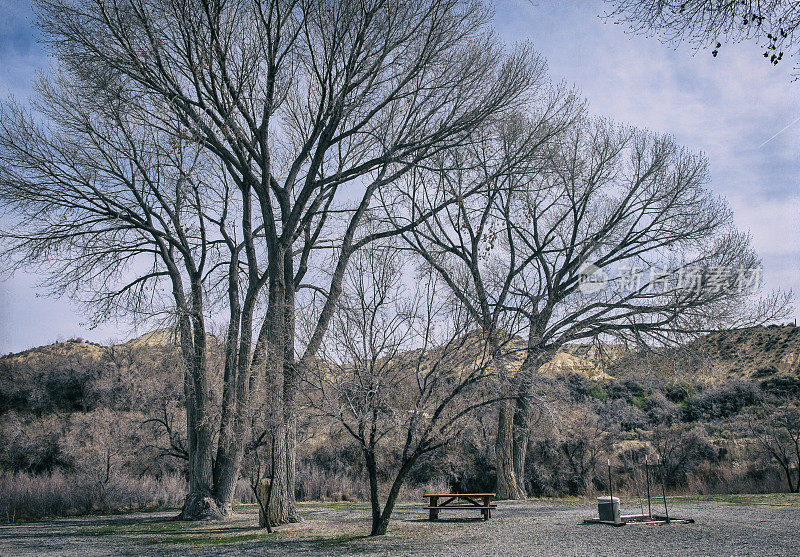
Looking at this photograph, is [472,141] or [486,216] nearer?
[472,141]

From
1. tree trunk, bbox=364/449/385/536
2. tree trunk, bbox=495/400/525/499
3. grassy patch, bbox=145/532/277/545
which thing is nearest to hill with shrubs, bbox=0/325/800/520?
tree trunk, bbox=495/400/525/499

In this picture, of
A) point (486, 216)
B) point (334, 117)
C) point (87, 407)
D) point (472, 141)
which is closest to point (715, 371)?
point (486, 216)

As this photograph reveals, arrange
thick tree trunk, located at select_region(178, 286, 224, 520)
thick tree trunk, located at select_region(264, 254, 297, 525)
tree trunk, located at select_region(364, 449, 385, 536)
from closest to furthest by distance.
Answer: tree trunk, located at select_region(364, 449, 385, 536) → thick tree trunk, located at select_region(264, 254, 297, 525) → thick tree trunk, located at select_region(178, 286, 224, 520)

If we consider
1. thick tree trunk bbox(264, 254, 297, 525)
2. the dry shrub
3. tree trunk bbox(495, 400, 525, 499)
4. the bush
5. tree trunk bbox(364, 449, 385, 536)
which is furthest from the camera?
the bush

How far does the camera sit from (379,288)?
11047 mm

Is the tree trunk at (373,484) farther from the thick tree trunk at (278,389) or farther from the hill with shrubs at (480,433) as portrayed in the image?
the thick tree trunk at (278,389)

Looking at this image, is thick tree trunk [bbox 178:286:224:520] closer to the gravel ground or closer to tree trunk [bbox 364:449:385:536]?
the gravel ground

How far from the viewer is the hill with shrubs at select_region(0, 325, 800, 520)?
16.6 metres

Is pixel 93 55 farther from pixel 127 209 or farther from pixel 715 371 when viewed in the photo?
pixel 715 371

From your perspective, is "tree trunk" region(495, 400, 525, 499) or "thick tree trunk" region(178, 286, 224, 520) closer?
"thick tree trunk" region(178, 286, 224, 520)

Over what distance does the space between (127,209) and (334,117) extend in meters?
5.98

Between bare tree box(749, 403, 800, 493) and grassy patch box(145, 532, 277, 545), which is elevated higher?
bare tree box(749, 403, 800, 493)

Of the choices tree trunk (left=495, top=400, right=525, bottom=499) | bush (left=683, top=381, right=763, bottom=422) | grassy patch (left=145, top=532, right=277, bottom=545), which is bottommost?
grassy patch (left=145, top=532, right=277, bottom=545)

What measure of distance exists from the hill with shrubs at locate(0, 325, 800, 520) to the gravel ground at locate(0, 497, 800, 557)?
188cm
